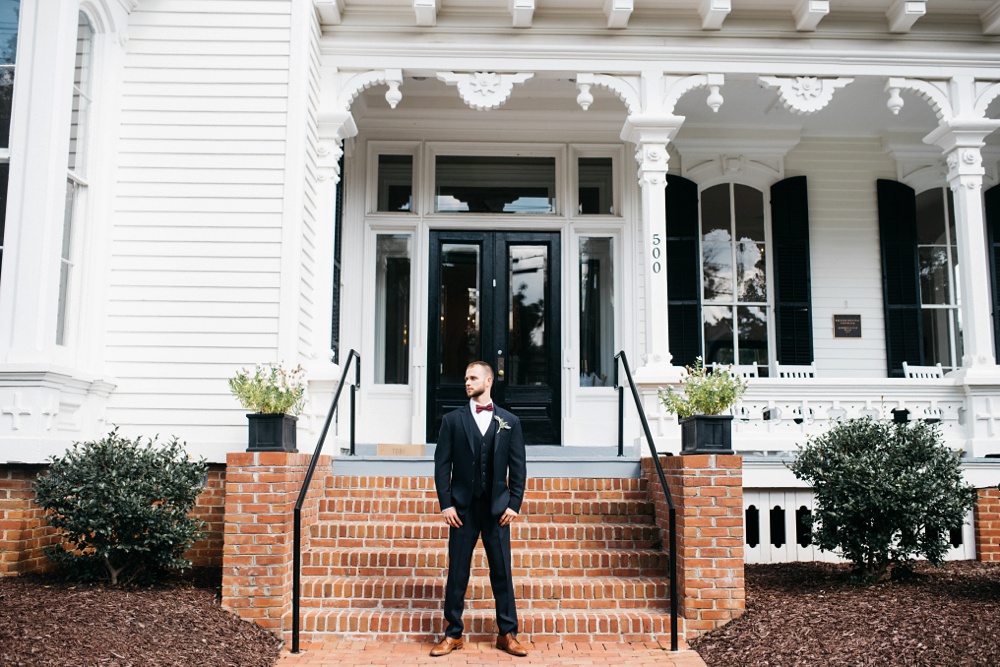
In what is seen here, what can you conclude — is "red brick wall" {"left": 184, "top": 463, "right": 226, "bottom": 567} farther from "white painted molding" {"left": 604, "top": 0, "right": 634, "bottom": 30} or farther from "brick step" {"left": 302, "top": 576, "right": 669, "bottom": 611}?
"white painted molding" {"left": 604, "top": 0, "right": 634, "bottom": 30}

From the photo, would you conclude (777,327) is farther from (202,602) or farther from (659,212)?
(202,602)

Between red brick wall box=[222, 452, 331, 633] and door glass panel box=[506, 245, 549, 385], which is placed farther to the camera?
door glass panel box=[506, 245, 549, 385]

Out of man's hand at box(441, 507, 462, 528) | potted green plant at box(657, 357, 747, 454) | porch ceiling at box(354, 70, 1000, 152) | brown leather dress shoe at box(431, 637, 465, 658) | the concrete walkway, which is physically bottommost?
the concrete walkway

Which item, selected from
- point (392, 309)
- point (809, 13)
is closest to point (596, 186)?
point (392, 309)

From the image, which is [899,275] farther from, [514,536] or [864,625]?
[514,536]

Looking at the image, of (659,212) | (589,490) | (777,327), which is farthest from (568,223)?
(589,490)

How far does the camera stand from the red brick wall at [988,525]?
304 inches

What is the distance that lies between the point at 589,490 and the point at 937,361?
546cm

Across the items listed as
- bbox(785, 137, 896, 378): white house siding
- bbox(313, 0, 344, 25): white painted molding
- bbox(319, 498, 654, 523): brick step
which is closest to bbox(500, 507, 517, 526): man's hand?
bbox(319, 498, 654, 523): brick step

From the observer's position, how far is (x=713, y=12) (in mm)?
8172

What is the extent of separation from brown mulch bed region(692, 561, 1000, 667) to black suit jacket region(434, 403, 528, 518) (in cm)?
154

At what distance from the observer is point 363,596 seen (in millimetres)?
5992

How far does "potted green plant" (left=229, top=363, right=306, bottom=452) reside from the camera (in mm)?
6160

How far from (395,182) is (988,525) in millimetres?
6797
